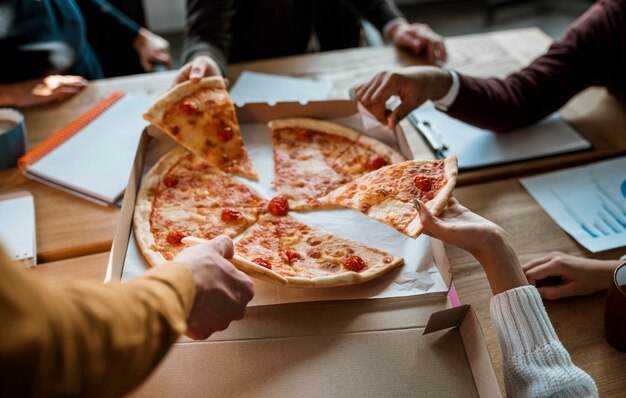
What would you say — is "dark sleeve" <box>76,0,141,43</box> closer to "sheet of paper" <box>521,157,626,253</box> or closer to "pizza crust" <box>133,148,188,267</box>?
"pizza crust" <box>133,148,188,267</box>

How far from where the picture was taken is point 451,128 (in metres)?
2.57

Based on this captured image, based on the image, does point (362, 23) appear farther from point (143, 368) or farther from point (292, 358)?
point (143, 368)

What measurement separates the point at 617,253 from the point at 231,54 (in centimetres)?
256

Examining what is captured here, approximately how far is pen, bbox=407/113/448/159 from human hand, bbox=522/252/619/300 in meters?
0.74

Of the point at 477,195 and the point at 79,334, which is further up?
the point at 79,334

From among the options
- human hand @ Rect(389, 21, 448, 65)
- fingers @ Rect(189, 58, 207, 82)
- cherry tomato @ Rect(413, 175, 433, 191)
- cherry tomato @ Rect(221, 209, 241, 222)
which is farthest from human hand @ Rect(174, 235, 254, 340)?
human hand @ Rect(389, 21, 448, 65)

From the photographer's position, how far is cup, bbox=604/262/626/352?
152 cm

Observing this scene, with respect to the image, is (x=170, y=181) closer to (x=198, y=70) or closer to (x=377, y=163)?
(x=198, y=70)

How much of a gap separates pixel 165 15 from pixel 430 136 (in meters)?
4.55

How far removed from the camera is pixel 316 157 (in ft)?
7.93

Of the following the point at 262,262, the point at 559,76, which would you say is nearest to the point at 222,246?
the point at 262,262

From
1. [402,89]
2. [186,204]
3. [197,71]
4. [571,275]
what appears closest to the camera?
[571,275]

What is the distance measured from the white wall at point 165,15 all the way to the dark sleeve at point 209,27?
3.14 meters

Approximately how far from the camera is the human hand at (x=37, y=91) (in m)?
2.71
